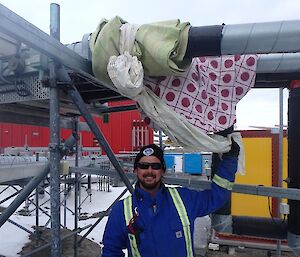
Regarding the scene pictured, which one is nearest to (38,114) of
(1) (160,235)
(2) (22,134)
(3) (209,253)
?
(1) (160,235)

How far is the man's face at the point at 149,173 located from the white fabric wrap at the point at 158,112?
0.22m

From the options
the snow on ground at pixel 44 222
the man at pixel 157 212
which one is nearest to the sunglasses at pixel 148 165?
the man at pixel 157 212

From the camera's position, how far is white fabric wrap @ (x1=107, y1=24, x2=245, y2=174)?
1837mm

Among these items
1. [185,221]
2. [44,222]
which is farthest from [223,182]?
[44,222]

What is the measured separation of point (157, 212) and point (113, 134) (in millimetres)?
12408

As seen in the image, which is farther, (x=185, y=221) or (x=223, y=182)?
(x=223, y=182)

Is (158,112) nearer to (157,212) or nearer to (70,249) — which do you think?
(157,212)

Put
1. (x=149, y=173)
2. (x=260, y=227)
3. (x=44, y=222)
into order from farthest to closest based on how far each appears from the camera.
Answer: (x=44, y=222) < (x=260, y=227) < (x=149, y=173)

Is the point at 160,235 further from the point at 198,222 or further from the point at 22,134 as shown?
the point at 22,134

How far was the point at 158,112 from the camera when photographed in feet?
6.54

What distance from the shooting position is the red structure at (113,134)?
13586 mm

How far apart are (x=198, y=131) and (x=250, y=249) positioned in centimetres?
502

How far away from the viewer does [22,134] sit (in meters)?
13.7

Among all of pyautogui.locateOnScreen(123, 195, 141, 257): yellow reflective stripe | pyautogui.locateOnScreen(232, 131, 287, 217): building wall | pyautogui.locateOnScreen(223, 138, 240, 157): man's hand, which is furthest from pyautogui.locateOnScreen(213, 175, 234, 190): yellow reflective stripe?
pyautogui.locateOnScreen(232, 131, 287, 217): building wall
